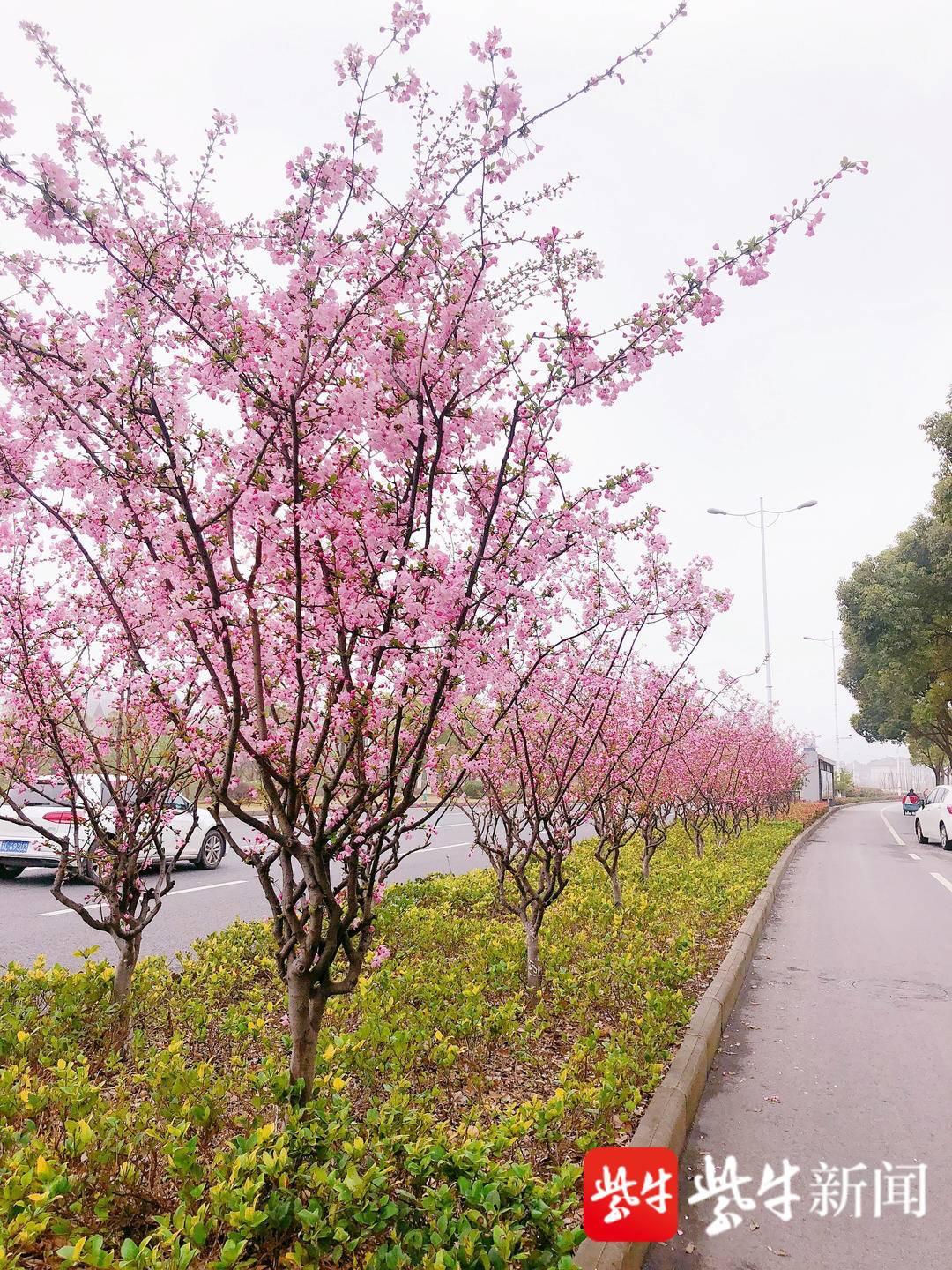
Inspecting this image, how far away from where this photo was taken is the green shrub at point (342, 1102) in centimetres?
246

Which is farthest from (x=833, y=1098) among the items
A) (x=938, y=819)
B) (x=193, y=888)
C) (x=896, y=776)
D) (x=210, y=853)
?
(x=896, y=776)

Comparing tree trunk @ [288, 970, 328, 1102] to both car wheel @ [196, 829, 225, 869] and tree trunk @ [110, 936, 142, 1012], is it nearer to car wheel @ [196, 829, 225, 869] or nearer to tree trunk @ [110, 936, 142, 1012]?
tree trunk @ [110, 936, 142, 1012]

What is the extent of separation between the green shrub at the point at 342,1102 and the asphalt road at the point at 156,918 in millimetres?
1726

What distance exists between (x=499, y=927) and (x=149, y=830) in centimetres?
385

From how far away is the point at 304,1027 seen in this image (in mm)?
3301

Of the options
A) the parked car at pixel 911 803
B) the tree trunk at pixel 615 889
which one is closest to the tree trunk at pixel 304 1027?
the tree trunk at pixel 615 889

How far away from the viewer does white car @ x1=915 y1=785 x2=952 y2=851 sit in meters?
19.0

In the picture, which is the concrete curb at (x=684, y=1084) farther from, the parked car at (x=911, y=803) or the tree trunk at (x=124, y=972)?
the parked car at (x=911, y=803)

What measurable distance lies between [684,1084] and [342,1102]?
6.22ft

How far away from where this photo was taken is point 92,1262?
2.08m

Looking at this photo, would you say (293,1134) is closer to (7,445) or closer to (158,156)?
(7,445)

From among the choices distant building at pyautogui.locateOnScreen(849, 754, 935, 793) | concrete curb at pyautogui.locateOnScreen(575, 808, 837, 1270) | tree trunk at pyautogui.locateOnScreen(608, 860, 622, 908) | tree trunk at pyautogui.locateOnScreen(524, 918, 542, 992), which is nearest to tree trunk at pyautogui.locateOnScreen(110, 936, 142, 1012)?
tree trunk at pyautogui.locateOnScreen(524, 918, 542, 992)

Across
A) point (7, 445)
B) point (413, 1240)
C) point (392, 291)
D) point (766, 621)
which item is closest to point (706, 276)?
point (392, 291)

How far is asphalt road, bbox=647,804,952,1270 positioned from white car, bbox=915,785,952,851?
37.5 feet
